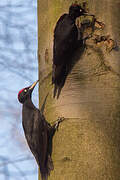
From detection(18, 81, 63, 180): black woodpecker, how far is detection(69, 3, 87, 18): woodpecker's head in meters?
0.60

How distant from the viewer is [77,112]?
1.99m

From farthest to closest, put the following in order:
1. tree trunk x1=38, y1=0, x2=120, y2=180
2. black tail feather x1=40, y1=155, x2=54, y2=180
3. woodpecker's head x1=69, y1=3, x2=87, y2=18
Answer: woodpecker's head x1=69, y1=3, x2=87, y2=18 → black tail feather x1=40, y1=155, x2=54, y2=180 → tree trunk x1=38, y1=0, x2=120, y2=180

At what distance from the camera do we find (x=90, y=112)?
1.96 m

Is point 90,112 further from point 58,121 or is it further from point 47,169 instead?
point 47,169

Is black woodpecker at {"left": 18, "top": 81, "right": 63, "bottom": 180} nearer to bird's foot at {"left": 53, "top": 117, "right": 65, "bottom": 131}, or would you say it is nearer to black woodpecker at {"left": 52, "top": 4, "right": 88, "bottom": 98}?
bird's foot at {"left": 53, "top": 117, "right": 65, "bottom": 131}

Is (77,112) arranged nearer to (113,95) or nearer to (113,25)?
(113,95)

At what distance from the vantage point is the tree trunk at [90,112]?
184 cm

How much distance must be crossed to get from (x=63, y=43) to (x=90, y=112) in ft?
2.10

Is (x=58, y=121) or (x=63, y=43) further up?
(x=63, y=43)

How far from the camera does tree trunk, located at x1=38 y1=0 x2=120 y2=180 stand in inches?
72.6

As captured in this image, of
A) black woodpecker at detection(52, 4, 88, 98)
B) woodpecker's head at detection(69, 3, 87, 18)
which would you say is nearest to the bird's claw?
black woodpecker at detection(52, 4, 88, 98)

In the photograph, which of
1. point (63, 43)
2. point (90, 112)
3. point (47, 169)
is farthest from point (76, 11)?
point (47, 169)

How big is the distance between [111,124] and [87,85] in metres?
0.26

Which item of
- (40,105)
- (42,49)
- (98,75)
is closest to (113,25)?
(98,75)
